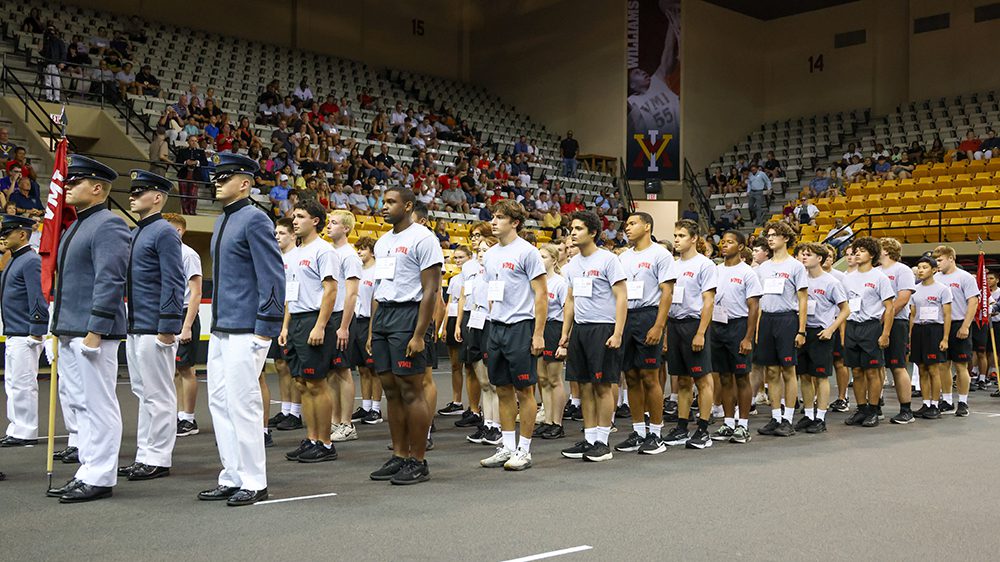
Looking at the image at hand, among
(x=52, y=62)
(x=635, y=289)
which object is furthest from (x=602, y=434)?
(x=52, y=62)

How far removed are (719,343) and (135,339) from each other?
4828 millimetres

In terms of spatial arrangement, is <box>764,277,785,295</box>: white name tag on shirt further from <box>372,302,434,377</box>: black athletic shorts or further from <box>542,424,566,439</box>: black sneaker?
<box>372,302,434,377</box>: black athletic shorts

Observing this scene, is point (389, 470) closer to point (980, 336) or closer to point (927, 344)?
point (927, 344)

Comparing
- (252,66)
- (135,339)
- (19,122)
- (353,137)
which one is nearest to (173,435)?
(135,339)

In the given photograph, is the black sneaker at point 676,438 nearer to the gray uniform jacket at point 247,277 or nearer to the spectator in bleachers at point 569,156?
the gray uniform jacket at point 247,277

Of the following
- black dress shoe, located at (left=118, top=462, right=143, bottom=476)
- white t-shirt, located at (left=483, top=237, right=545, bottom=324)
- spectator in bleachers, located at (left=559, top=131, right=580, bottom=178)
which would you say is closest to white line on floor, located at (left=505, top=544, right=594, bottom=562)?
white t-shirt, located at (left=483, top=237, right=545, bottom=324)

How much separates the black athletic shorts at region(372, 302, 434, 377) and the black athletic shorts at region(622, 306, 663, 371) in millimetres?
2148

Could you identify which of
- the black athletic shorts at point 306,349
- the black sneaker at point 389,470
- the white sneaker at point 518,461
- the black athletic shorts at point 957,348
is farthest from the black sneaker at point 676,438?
the black athletic shorts at point 957,348

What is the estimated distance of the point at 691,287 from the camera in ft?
26.2

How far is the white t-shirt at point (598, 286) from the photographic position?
7.14 metres

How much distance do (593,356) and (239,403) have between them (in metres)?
2.78

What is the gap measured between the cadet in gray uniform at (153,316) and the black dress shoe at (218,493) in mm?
875

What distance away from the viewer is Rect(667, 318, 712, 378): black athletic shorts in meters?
7.89

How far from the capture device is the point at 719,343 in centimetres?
843
